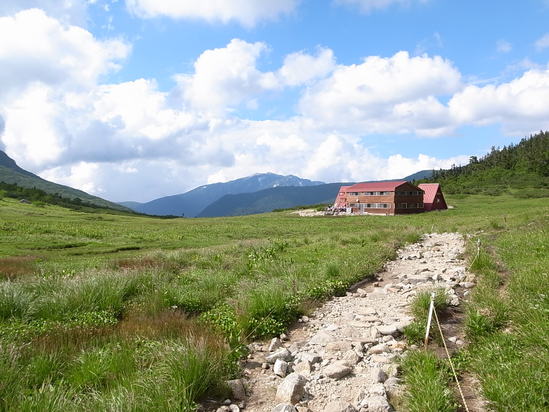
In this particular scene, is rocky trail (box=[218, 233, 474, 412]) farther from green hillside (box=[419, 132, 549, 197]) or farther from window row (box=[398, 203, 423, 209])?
green hillside (box=[419, 132, 549, 197])

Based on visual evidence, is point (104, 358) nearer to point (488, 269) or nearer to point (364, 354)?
point (364, 354)

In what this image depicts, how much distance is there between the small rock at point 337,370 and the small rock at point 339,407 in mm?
724

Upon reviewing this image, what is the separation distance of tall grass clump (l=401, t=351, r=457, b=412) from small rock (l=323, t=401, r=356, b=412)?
29.6 inches

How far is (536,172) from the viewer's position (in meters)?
143

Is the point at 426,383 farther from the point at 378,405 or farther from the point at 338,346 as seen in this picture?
the point at 338,346

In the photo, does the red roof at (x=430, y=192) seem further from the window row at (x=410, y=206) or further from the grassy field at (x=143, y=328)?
the grassy field at (x=143, y=328)

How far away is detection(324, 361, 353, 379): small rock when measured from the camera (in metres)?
6.07


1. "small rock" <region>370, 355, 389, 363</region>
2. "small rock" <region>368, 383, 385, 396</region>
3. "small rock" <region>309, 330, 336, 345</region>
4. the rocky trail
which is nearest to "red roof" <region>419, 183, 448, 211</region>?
the rocky trail

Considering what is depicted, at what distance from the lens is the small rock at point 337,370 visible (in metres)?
6.07

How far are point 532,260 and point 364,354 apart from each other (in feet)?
26.8

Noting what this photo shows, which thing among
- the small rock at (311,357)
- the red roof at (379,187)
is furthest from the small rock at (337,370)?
the red roof at (379,187)

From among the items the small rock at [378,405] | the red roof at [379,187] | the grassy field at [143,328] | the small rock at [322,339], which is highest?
the red roof at [379,187]

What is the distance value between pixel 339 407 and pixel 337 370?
3.05 feet

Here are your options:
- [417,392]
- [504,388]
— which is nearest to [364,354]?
[417,392]
